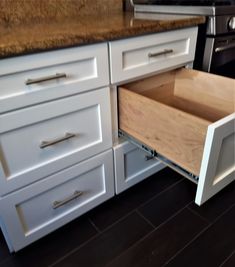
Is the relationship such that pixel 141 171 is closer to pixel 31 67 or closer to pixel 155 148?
pixel 155 148

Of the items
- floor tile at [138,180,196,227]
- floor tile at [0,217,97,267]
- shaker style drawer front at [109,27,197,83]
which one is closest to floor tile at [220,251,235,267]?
floor tile at [138,180,196,227]

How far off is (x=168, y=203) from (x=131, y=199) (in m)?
0.19

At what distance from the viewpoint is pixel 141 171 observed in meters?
1.25

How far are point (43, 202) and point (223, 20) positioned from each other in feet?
3.51

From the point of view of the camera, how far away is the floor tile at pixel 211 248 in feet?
3.21

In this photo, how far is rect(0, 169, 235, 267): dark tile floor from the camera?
0.99 m

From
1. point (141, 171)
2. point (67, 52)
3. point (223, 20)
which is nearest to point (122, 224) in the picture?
point (141, 171)

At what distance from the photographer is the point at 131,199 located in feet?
4.15

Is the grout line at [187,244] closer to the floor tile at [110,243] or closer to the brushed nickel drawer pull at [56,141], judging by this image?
the floor tile at [110,243]

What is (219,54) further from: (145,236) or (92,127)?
(145,236)

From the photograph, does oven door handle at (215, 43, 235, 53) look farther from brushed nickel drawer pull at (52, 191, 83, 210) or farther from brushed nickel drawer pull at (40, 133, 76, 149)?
brushed nickel drawer pull at (52, 191, 83, 210)

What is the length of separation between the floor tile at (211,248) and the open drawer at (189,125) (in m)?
0.37

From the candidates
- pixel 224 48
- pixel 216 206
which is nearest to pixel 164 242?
pixel 216 206

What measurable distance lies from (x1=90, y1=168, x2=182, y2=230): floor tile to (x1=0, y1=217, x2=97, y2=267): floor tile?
65 millimetres
